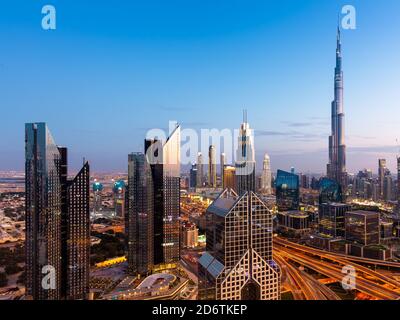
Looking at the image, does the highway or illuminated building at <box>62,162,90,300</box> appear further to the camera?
the highway

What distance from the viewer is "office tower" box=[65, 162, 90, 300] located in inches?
235

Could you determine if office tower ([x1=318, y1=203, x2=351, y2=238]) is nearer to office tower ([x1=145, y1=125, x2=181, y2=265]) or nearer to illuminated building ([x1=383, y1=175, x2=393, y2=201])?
office tower ([x1=145, y1=125, x2=181, y2=265])

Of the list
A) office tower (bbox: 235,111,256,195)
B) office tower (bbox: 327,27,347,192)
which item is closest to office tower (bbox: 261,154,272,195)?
→ office tower (bbox: 235,111,256,195)

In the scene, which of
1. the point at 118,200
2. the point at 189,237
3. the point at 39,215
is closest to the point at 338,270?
the point at 189,237

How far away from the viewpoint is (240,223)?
4.13 metres

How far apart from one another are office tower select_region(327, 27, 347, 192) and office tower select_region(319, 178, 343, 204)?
4.93 metres

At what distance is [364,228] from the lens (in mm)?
10844

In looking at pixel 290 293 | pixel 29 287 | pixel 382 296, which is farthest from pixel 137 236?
pixel 382 296

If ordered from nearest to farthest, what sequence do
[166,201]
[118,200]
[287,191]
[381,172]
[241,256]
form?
[241,256]
[166,201]
[118,200]
[287,191]
[381,172]

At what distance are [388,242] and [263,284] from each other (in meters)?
10.1

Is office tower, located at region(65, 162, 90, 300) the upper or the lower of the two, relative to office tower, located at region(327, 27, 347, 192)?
lower

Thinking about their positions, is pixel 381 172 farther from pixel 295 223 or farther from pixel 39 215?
pixel 39 215

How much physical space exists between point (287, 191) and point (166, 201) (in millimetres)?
11005
